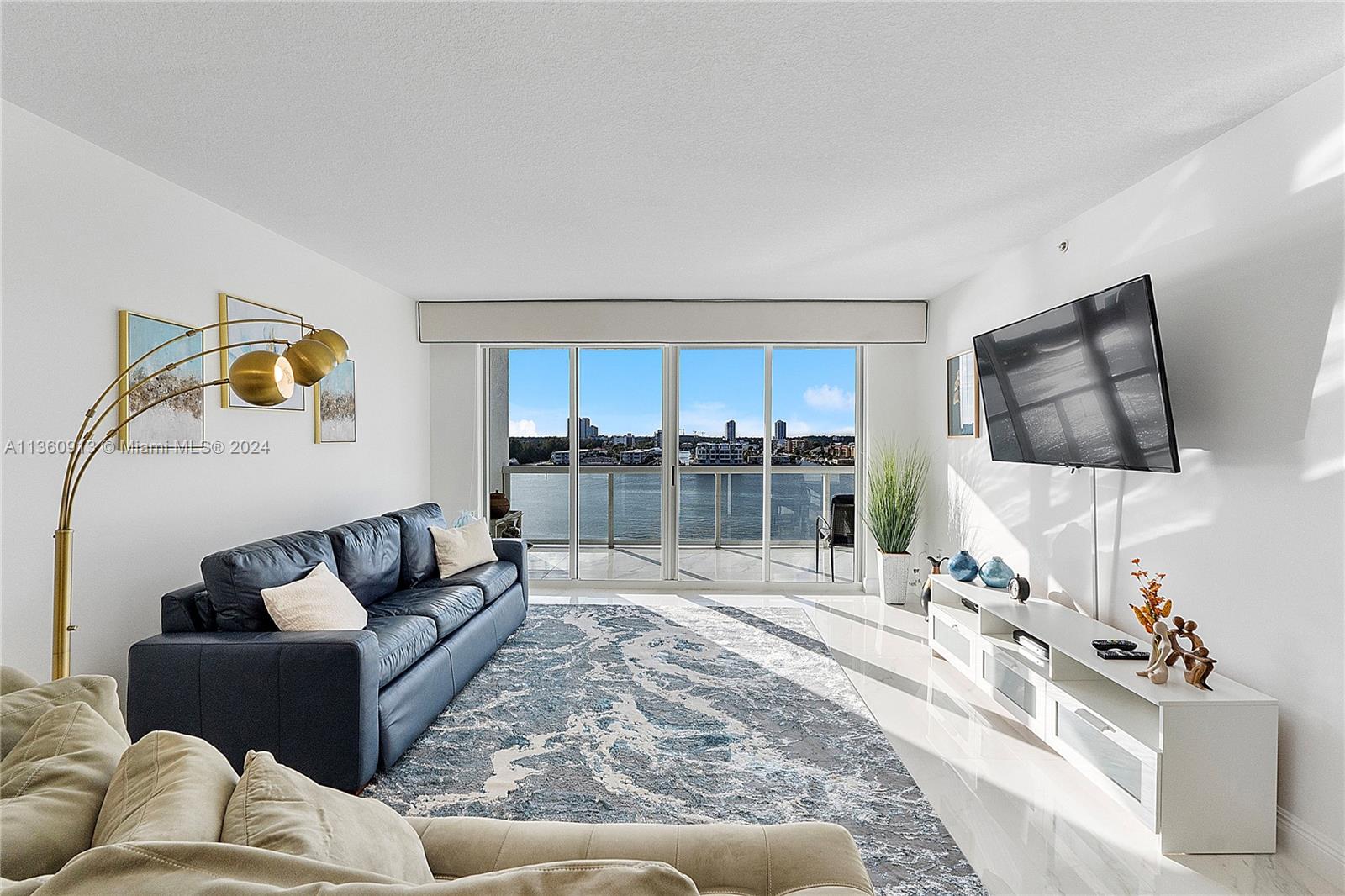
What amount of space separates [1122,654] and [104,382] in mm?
4212

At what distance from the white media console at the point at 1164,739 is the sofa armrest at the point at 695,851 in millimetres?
1641

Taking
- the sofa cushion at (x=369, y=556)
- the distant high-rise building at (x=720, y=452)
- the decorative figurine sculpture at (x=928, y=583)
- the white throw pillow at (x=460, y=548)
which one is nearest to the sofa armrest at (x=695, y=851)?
the sofa cushion at (x=369, y=556)

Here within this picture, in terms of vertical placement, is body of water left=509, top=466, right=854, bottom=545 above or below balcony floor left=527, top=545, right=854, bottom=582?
above

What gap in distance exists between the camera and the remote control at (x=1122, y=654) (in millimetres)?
2922

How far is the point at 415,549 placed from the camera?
15.5ft

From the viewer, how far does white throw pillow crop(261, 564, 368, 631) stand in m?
3.10

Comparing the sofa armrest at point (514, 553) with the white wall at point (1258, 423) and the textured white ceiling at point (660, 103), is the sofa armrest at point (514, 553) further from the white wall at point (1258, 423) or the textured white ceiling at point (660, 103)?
the white wall at point (1258, 423)

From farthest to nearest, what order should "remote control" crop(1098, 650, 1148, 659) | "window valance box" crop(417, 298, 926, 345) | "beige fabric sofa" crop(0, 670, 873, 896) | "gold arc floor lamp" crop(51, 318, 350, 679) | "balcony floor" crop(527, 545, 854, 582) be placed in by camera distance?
"balcony floor" crop(527, 545, 854, 582) → "window valance box" crop(417, 298, 926, 345) → "remote control" crop(1098, 650, 1148, 659) → "gold arc floor lamp" crop(51, 318, 350, 679) → "beige fabric sofa" crop(0, 670, 873, 896)

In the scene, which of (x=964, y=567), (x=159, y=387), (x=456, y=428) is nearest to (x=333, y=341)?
(x=159, y=387)

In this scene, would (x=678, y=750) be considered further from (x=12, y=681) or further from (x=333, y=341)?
(x=12, y=681)

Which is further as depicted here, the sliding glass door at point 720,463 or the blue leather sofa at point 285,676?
the sliding glass door at point 720,463

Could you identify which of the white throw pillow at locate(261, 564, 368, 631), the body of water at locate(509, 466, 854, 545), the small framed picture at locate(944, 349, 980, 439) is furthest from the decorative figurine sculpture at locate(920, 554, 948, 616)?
the white throw pillow at locate(261, 564, 368, 631)

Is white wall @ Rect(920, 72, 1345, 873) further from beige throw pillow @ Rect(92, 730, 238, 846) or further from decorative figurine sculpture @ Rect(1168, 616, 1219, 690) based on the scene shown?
beige throw pillow @ Rect(92, 730, 238, 846)

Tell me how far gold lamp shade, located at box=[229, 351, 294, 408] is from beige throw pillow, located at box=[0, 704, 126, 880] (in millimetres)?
1040
